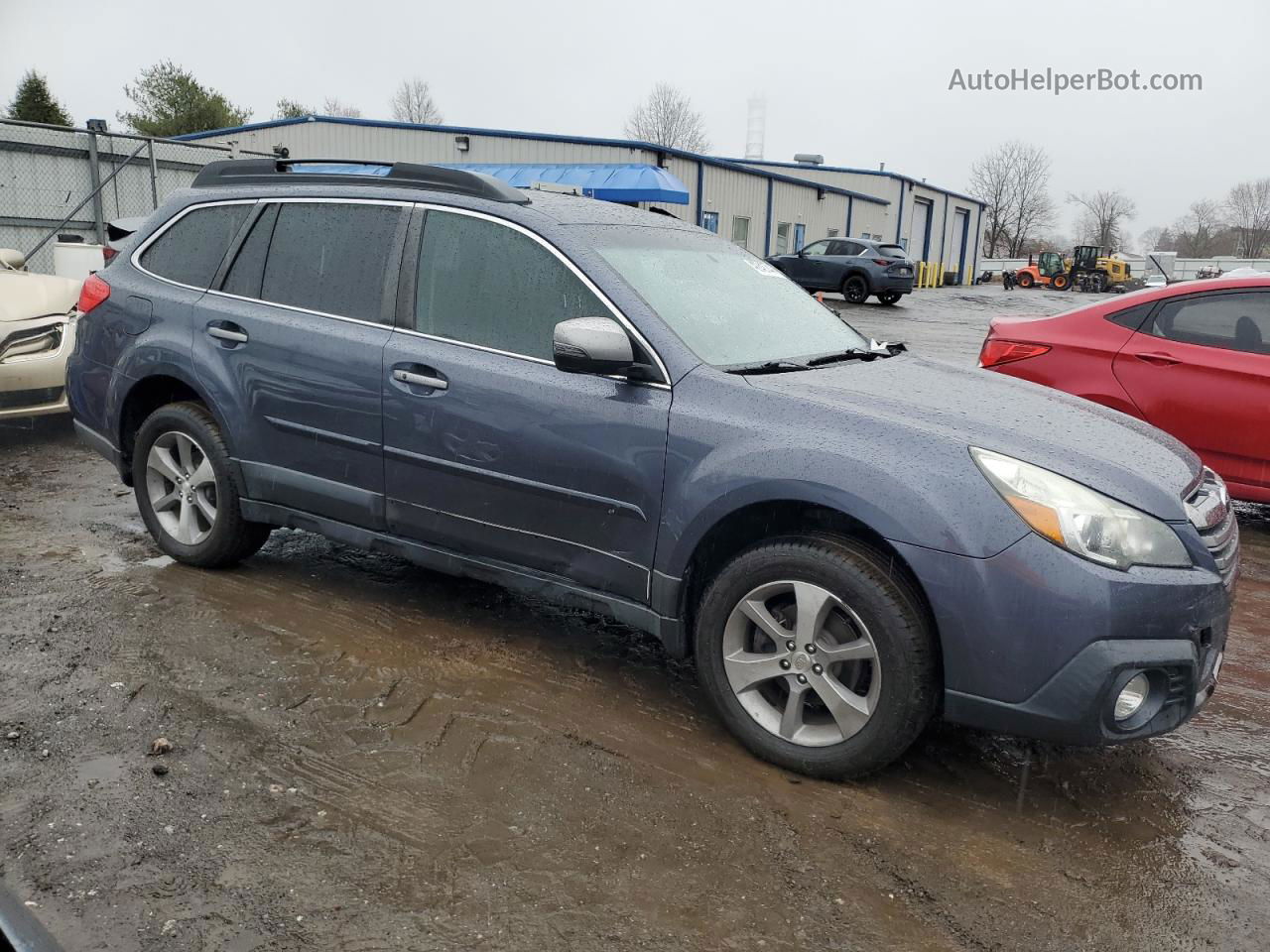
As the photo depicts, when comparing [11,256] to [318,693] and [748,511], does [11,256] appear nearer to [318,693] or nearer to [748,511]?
[318,693]

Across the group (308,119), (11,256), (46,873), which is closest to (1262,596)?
(46,873)

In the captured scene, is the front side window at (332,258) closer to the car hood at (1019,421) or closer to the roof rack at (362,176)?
the roof rack at (362,176)

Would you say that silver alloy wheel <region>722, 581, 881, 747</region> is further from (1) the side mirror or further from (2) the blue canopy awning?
(2) the blue canopy awning

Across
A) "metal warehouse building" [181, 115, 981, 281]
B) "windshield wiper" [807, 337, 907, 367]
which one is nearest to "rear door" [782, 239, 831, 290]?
"metal warehouse building" [181, 115, 981, 281]

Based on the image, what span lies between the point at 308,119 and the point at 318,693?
31.3 m

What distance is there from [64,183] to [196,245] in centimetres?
1003

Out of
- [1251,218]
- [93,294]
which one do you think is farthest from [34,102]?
[1251,218]

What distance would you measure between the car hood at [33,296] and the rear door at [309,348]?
388 centimetres

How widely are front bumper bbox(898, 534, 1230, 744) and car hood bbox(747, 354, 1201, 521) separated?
28cm

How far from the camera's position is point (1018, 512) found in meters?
2.83

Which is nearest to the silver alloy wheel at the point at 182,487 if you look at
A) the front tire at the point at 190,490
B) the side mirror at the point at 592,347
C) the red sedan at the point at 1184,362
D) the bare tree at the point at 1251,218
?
the front tire at the point at 190,490

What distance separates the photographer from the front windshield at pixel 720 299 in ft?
11.9

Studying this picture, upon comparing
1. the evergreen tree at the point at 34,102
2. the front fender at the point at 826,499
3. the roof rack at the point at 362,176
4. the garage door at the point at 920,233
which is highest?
the evergreen tree at the point at 34,102

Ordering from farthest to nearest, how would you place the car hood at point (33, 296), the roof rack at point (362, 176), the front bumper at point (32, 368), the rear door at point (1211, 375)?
the car hood at point (33, 296)
the front bumper at point (32, 368)
the rear door at point (1211, 375)
the roof rack at point (362, 176)
